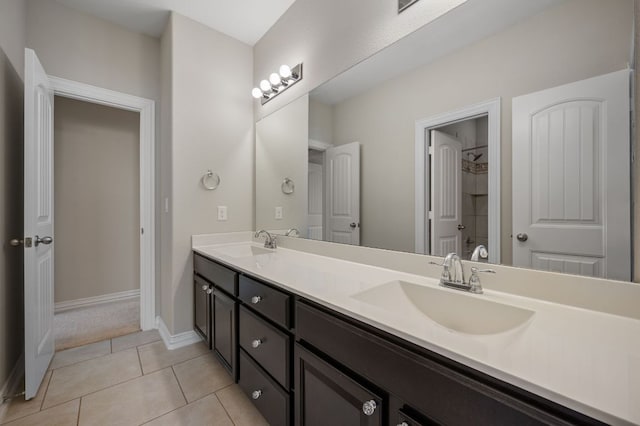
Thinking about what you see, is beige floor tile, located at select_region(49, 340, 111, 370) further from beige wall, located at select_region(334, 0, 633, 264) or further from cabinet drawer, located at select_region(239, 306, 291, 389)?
beige wall, located at select_region(334, 0, 633, 264)

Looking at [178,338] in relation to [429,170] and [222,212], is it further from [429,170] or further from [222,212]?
[429,170]

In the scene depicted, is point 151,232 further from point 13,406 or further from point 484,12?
point 484,12

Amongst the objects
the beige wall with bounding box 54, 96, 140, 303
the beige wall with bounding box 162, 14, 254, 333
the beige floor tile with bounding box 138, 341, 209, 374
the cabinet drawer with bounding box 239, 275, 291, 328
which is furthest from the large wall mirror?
the beige wall with bounding box 54, 96, 140, 303

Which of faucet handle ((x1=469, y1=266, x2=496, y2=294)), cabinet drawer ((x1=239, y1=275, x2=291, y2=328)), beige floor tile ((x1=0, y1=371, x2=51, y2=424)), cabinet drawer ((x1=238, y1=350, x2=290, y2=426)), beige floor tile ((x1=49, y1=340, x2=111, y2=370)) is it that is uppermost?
faucet handle ((x1=469, y1=266, x2=496, y2=294))

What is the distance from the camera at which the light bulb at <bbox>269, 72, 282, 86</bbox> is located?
212 cm

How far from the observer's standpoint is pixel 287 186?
2168 mm

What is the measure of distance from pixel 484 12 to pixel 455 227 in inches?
32.8

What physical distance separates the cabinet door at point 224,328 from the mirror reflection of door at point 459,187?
1.14 metres

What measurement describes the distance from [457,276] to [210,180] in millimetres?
1965

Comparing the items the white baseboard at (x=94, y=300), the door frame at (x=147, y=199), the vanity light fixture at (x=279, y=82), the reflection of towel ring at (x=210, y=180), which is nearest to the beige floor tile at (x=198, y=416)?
Result: the door frame at (x=147, y=199)

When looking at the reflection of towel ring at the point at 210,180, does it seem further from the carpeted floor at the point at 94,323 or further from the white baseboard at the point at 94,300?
the white baseboard at the point at 94,300

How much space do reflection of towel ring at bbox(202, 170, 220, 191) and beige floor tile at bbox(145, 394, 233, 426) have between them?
1488mm

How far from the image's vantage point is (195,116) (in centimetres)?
223

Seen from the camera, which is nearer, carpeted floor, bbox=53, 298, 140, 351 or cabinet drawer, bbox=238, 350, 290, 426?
cabinet drawer, bbox=238, 350, 290, 426
